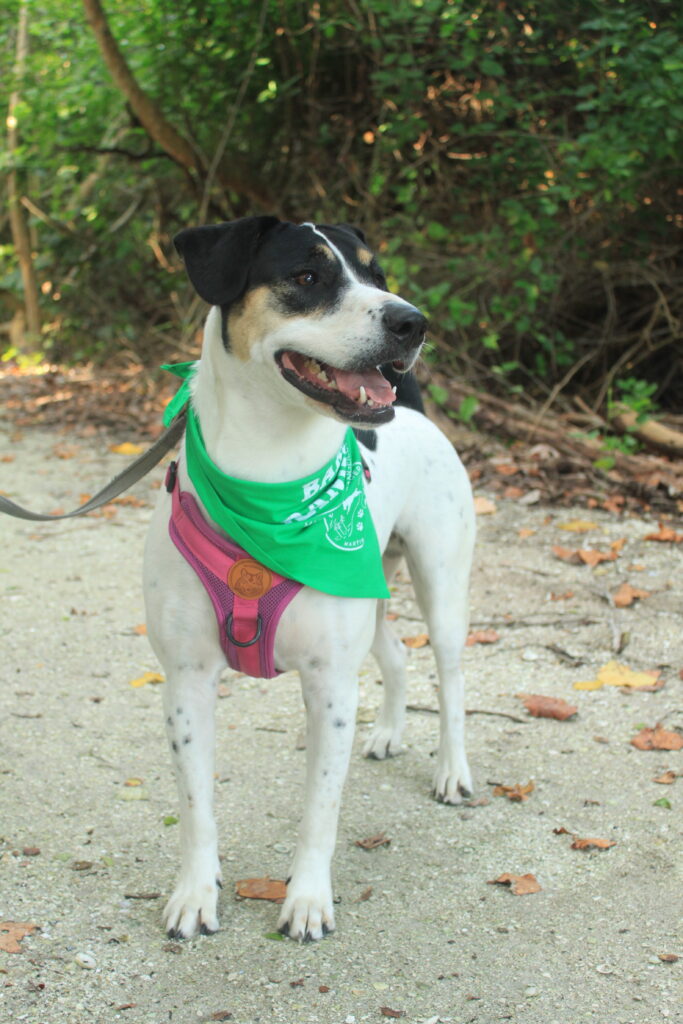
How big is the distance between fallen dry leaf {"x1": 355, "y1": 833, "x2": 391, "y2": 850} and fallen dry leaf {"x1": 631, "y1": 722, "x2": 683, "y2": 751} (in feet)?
3.64

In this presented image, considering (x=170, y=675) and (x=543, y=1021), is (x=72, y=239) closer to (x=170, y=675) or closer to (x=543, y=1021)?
(x=170, y=675)

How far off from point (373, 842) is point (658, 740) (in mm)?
1230

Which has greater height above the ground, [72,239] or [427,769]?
[427,769]

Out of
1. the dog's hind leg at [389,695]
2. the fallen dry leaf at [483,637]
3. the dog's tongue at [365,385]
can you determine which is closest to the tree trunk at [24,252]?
the fallen dry leaf at [483,637]

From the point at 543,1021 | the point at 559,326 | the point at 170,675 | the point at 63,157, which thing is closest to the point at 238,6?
the point at 63,157

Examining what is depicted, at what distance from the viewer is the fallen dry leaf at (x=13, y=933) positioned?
2.68 meters

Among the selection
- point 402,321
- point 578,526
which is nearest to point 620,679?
point 578,526

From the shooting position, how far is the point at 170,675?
2836 millimetres

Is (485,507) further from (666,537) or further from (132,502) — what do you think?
(132,502)

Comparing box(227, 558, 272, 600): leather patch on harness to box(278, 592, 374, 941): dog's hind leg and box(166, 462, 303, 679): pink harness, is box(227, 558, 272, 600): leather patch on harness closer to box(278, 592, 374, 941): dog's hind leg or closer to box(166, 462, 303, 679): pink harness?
box(166, 462, 303, 679): pink harness

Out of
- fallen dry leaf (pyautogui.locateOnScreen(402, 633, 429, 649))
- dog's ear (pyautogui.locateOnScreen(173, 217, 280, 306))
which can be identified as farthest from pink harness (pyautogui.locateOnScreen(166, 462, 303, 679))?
fallen dry leaf (pyautogui.locateOnScreen(402, 633, 429, 649))

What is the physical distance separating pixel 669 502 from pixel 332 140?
5057mm

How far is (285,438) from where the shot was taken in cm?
278

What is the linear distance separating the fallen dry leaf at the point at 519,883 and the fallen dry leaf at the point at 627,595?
92.3 inches
